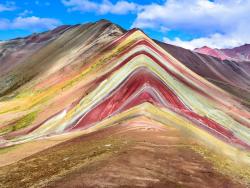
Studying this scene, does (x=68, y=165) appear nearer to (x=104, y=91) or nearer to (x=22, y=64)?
(x=104, y=91)

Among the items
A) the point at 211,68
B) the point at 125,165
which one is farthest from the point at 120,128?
the point at 211,68

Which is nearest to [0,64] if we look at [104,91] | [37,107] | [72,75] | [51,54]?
[51,54]

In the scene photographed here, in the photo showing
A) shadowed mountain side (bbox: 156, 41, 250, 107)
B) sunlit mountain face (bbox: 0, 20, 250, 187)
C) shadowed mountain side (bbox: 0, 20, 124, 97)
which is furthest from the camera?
shadowed mountain side (bbox: 156, 41, 250, 107)

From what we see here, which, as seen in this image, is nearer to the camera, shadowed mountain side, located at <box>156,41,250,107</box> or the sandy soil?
the sandy soil

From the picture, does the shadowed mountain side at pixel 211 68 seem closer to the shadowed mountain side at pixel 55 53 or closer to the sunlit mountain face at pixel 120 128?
the shadowed mountain side at pixel 55 53

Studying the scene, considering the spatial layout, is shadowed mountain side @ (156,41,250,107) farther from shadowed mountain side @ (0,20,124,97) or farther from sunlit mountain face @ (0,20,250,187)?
sunlit mountain face @ (0,20,250,187)

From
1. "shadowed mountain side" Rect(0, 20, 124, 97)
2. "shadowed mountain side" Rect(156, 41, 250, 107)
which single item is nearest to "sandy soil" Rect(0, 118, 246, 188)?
"shadowed mountain side" Rect(0, 20, 124, 97)

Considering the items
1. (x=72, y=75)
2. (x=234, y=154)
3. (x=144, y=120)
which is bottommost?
(x=234, y=154)

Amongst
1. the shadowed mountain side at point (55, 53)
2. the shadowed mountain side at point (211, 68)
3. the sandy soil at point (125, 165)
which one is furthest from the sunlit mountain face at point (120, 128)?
the shadowed mountain side at point (211, 68)
